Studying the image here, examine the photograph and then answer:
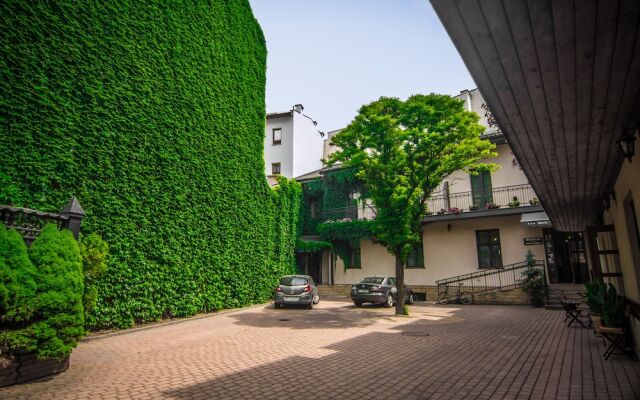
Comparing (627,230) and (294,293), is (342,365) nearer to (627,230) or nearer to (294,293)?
(627,230)

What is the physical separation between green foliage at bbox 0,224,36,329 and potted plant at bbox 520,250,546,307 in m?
18.6

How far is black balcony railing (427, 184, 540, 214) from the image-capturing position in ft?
60.7

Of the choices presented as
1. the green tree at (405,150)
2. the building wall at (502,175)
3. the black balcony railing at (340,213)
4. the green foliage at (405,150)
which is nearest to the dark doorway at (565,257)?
the building wall at (502,175)

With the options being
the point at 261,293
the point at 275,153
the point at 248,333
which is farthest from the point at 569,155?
the point at 275,153

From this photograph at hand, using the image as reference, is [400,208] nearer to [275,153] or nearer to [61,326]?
[61,326]

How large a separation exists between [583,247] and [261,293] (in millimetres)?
16783

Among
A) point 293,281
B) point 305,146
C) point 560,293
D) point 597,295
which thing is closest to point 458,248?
point 560,293

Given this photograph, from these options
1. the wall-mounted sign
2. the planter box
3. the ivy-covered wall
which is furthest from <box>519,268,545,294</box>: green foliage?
the planter box

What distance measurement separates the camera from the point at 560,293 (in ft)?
52.0

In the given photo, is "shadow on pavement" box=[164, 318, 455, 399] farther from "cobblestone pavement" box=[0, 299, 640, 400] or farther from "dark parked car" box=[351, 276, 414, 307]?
"dark parked car" box=[351, 276, 414, 307]

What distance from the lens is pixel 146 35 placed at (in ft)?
37.6

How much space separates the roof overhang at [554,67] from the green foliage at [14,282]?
6.37 m

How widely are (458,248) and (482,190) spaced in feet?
12.3

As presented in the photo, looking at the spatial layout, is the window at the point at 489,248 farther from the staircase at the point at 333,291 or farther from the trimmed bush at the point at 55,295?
the trimmed bush at the point at 55,295
